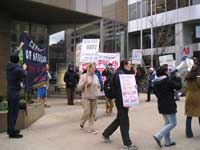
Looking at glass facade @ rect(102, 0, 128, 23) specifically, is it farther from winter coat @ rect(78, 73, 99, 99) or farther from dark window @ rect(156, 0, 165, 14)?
dark window @ rect(156, 0, 165, 14)

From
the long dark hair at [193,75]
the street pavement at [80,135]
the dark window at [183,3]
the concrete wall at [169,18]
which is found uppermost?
the dark window at [183,3]

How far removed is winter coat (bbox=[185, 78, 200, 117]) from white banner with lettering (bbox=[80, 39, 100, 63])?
5.83 metres

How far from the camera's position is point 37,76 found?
13.2 meters

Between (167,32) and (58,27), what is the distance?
93.4ft

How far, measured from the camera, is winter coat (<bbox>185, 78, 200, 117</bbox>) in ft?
36.3

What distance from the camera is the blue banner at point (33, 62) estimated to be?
1251 cm

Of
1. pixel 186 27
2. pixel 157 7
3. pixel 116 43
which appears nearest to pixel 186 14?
pixel 186 27

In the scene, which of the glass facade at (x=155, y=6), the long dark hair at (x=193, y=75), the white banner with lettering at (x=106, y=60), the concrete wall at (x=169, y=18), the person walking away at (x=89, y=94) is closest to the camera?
the long dark hair at (x=193, y=75)

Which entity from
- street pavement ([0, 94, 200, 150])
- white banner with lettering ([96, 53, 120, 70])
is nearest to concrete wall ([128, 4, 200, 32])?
white banner with lettering ([96, 53, 120, 70])

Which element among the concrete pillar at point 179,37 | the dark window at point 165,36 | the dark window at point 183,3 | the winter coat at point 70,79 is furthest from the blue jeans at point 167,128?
the dark window at point 165,36

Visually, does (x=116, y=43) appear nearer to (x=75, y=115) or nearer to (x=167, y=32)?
(x=75, y=115)

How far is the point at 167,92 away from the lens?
33.1ft

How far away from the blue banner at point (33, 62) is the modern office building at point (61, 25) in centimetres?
675

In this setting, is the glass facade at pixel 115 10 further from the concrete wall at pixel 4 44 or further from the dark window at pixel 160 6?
the dark window at pixel 160 6
